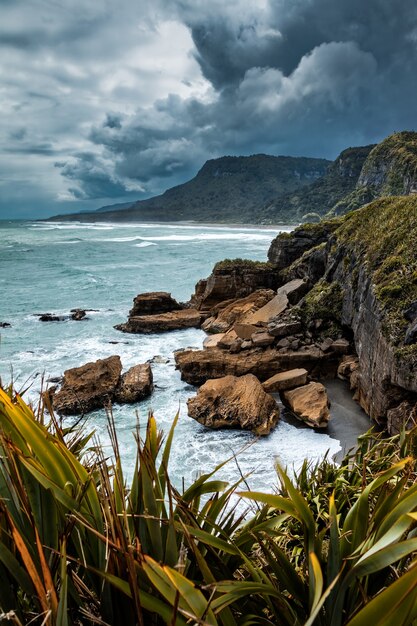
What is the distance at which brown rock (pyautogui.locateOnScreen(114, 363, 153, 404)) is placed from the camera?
34.3 ft

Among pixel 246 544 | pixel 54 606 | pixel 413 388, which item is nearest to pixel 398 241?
pixel 413 388

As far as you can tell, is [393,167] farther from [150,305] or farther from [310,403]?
[310,403]

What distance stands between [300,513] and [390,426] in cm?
665

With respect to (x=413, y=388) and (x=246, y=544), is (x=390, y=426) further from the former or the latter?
(x=246, y=544)

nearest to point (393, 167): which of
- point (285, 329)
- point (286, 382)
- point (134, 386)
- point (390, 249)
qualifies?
point (390, 249)

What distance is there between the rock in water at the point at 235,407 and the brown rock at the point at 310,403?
0.51m

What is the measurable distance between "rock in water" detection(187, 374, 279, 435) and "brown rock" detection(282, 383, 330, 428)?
1.68 feet

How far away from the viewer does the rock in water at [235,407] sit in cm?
874

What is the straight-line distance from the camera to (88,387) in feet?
34.2

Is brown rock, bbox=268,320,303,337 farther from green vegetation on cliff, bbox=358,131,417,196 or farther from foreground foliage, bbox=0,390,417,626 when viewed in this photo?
green vegetation on cliff, bbox=358,131,417,196

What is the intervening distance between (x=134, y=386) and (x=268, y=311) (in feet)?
19.6

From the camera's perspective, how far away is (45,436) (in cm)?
159

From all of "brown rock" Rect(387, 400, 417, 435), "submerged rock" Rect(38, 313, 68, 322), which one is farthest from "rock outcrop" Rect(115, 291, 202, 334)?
"brown rock" Rect(387, 400, 417, 435)

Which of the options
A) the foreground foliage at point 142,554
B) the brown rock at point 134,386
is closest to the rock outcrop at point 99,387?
the brown rock at point 134,386
